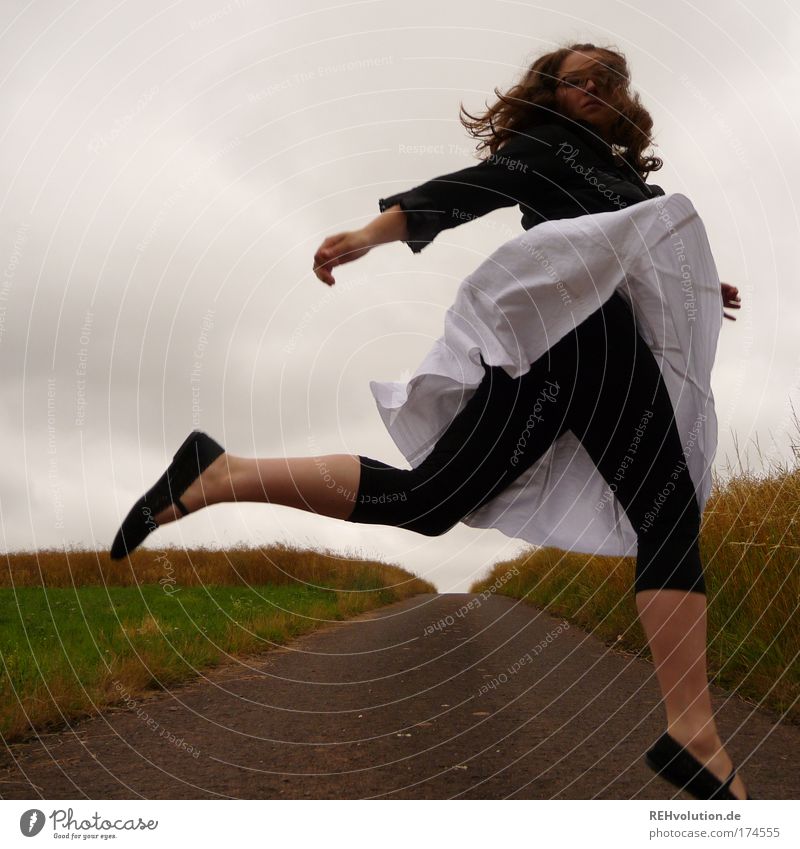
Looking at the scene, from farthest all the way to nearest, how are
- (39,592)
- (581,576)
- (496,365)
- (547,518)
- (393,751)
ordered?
1. (39,592)
2. (581,576)
3. (393,751)
4. (547,518)
5. (496,365)

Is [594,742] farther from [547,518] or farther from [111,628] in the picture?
[111,628]

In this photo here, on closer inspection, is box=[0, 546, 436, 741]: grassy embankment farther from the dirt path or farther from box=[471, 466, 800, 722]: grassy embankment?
box=[471, 466, 800, 722]: grassy embankment

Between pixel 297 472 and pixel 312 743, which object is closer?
pixel 297 472

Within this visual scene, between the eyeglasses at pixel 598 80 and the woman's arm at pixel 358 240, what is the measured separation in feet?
2.37

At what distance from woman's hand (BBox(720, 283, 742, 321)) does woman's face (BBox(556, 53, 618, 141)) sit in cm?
65

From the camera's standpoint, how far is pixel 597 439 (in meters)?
2.04

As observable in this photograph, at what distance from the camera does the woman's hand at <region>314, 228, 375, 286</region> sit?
1.85 meters

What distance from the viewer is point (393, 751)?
2439mm

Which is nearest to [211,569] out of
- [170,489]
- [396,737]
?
[396,737]

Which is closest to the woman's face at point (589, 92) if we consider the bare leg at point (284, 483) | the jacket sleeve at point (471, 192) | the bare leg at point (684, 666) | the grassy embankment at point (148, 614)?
the jacket sleeve at point (471, 192)

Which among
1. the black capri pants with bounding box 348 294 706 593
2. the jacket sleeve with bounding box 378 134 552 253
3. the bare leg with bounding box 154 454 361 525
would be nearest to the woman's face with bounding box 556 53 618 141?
the jacket sleeve with bounding box 378 134 552 253

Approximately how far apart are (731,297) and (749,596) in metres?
1.59
